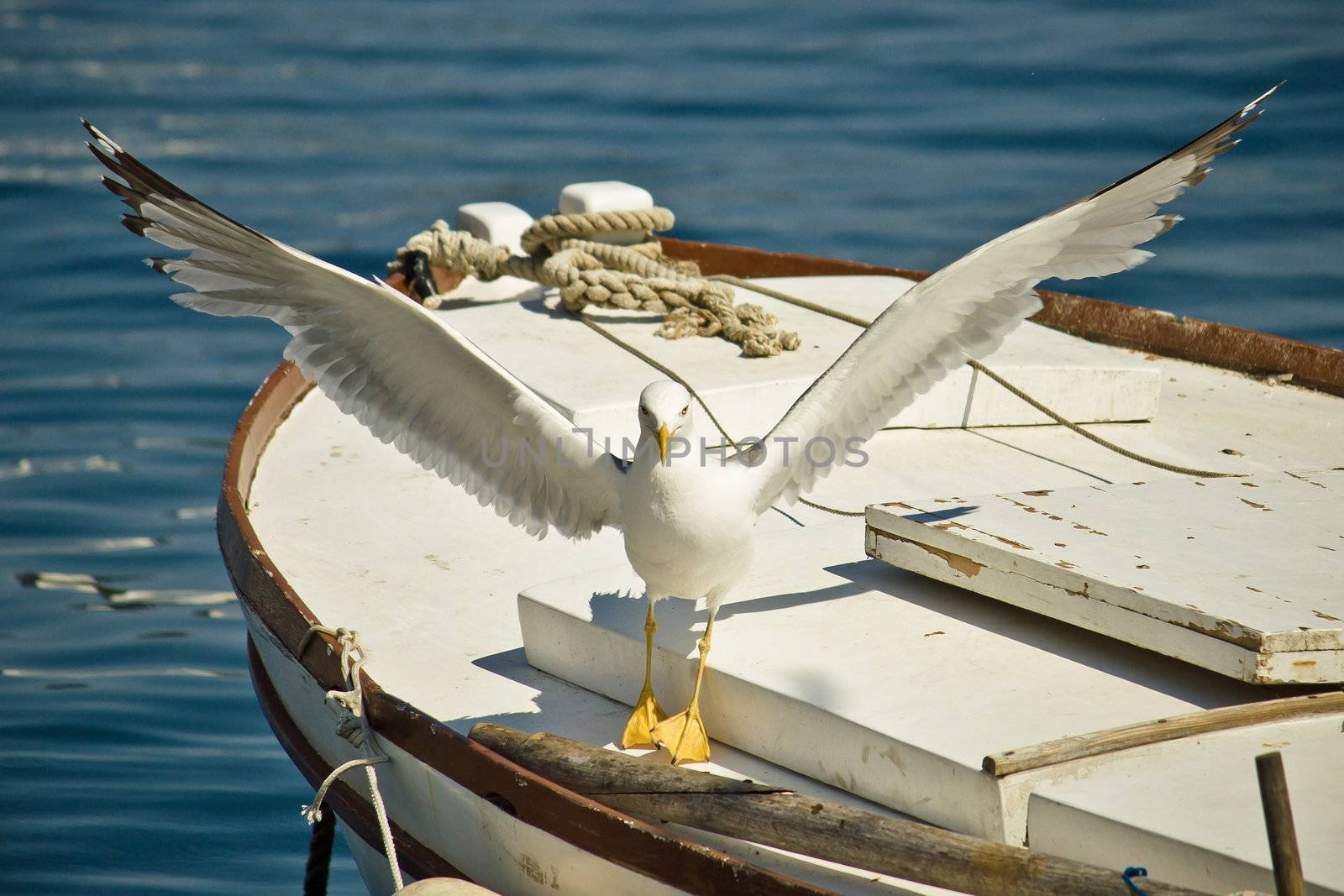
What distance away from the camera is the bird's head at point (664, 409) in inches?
120

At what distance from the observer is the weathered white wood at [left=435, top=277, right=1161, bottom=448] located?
15.1 ft

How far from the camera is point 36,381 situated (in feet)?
31.0

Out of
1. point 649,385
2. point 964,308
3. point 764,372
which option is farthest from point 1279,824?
point 764,372

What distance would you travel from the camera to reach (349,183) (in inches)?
507

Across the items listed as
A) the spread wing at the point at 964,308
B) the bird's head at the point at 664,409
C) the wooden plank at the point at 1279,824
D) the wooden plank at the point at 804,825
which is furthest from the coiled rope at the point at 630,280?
the wooden plank at the point at 1279,824

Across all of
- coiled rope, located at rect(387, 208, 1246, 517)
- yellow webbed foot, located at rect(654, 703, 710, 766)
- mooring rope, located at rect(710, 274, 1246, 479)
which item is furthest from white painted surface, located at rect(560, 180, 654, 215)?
yellow webbed foot, located at rect(654, 703, 710, 766)

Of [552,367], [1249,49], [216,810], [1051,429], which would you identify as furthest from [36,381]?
[1249,49]

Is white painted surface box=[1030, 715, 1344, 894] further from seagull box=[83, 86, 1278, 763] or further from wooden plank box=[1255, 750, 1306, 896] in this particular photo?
seagull box=[83, 86, 1278, 763]

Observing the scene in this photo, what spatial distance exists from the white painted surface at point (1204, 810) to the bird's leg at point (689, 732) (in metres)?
0.74

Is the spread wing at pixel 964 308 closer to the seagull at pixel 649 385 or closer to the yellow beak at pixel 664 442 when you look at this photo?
the seagull at pixel 649 385

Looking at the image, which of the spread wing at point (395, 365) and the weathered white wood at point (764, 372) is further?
the weathered white wood at point (764, 372)

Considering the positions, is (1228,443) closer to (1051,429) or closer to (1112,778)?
(1051,429)

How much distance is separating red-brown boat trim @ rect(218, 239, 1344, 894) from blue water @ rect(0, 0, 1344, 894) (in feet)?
5.32

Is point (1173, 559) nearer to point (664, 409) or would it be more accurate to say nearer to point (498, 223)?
point (664, 409)
